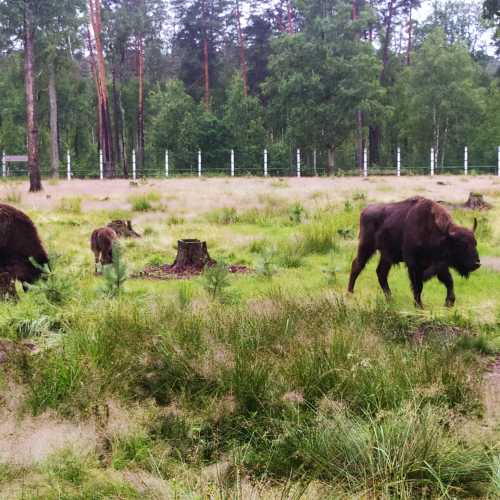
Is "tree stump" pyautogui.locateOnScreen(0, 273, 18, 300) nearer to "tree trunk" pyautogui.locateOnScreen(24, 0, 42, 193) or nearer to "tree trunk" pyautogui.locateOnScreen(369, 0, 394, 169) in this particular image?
"tree trunk" pyautogui.locateOnScreen(24, 0, 42, 193)

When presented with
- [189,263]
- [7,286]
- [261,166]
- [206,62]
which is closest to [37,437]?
[7,286]

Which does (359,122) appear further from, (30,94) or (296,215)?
(296,215)

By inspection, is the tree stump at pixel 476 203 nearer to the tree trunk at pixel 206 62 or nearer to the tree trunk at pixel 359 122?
the tree trunk at pixel 359 122

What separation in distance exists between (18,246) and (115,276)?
1651mm

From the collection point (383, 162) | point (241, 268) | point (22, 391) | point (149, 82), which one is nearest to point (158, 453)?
point (22, 391)

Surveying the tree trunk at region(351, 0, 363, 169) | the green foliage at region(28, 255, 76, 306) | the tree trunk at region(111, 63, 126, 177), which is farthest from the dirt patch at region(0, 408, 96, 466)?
the tree trunk at region(111, 63, 126, 177)

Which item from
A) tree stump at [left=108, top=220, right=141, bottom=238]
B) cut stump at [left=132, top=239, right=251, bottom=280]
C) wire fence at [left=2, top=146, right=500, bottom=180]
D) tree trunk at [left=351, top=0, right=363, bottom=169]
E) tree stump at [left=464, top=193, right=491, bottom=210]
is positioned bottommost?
cut stump at [left=132, top=239, right=251, bottom=280]

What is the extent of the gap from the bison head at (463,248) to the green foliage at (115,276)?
400cm

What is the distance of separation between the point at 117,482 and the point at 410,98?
46782mm

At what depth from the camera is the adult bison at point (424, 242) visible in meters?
7.86

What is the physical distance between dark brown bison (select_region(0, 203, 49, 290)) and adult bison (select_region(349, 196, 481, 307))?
4553mm

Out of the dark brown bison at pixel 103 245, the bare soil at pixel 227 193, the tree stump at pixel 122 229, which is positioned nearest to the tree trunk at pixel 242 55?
the bare soil at pixel 227 193

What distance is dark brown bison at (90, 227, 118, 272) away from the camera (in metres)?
11.0

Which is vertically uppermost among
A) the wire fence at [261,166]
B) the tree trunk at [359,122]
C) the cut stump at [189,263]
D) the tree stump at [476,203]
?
the tree trunk at [359,122]
